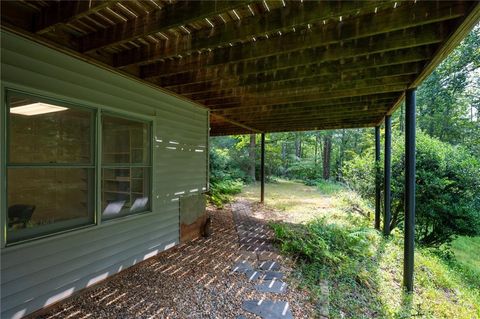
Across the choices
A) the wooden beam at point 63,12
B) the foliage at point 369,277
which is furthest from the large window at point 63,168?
the foliage at point 369,277

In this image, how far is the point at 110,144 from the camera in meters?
3.12

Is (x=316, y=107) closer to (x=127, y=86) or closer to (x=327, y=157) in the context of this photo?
(x=127, y=86)

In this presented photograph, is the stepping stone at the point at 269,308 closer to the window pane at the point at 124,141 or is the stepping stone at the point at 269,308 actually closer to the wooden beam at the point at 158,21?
the window pane at the point at 124,141

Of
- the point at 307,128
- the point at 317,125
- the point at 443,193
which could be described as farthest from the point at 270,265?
the point at 307,128

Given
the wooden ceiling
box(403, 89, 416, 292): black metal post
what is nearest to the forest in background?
box(403, 89, 416, 292): black metal post

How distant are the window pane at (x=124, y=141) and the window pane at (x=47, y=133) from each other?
0.81 feet

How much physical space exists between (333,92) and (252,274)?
3115 mm

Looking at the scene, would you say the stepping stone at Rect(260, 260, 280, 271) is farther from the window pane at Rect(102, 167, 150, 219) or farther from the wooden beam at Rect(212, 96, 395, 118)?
the wooden beam at Rect(212, 96, 395, 118)

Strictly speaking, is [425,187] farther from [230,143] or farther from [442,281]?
[230,143]

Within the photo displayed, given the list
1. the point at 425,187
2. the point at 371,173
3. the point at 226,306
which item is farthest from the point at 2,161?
the point at 371,173

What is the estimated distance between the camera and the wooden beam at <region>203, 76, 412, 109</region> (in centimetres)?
348

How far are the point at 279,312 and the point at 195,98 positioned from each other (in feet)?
12.4

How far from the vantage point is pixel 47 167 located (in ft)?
8.02

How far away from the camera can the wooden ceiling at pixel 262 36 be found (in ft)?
6.29
